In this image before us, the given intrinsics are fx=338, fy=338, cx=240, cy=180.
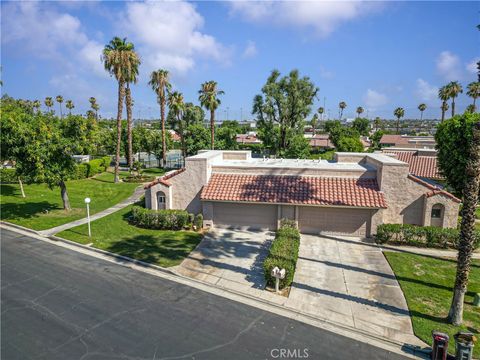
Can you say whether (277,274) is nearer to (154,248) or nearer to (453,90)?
(154,248)

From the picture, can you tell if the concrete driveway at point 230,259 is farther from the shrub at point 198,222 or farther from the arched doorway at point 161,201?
the arched doorway at point 161,201

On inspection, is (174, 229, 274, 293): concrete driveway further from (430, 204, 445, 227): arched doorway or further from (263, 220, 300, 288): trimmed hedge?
(430, 204, 445, 227): arched doorway

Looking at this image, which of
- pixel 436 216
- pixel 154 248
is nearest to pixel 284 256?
pixel 154 248

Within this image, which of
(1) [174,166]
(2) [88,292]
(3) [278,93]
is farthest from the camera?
(1) [174,166]

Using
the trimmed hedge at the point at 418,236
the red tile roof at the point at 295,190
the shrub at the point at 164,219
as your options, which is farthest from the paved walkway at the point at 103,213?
the trimmed hedge at the point at 418,236

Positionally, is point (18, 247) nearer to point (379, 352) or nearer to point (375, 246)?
point (379, 352)

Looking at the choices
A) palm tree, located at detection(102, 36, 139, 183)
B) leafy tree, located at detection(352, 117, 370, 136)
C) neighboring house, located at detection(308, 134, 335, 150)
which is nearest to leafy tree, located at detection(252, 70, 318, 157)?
palm tree, located at detection(102, 36, 139, 183)

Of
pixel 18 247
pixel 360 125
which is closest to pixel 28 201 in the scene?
pixel 18 247
